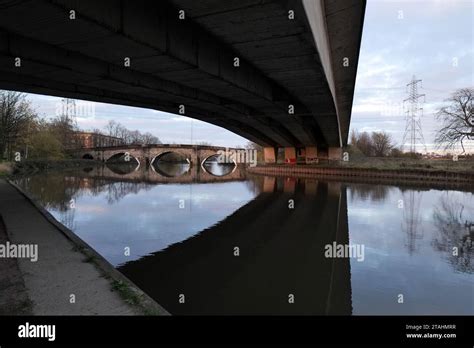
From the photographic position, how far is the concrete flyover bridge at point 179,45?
6.12m

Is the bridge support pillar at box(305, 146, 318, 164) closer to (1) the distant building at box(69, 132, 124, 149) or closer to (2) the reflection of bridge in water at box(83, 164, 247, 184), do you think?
(2) the reflection of bridge in water at box(83, 164, 247, 184)

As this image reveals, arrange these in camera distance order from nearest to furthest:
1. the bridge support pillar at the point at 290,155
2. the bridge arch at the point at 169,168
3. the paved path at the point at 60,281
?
the paved path at the point at 60,281, the bridge support pillar at the point at 290,155, the bridge arch at the point at 169,168

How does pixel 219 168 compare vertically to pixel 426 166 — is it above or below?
below

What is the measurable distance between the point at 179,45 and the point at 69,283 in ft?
19.3

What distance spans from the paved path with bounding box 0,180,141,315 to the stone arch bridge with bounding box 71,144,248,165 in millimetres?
68988

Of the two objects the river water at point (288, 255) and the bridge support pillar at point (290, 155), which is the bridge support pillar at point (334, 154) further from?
the river water at point (288, 255)

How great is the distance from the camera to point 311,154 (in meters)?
48.1

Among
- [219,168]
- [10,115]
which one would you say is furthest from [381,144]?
[10,115]

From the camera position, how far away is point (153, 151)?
274ft

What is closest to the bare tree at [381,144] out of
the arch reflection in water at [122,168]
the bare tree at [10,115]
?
the arch reflection in water at [122,168]

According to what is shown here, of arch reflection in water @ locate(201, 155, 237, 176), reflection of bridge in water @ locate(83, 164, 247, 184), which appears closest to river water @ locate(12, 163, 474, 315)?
reflection of bridge in water @ locate(83, 164, 247, 184)

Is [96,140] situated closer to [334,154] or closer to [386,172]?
[334,154]

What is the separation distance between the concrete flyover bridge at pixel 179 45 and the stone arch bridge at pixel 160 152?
63.9 metres

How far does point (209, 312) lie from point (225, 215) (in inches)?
420
